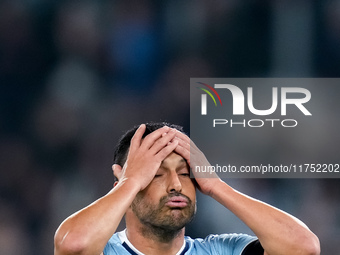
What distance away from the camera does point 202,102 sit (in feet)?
16.8

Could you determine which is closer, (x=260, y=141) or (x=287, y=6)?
(x=260, y=141)

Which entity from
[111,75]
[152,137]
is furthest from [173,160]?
[111,75]

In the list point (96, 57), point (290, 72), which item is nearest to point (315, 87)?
point (290, 72)

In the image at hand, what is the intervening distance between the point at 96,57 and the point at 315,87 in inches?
88.7

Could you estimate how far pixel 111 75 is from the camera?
538 centimetres

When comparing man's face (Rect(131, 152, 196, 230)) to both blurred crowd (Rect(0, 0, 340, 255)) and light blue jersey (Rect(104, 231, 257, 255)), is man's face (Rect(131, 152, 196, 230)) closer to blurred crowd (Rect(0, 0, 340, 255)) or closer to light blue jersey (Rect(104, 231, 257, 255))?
light blue jersey (Rect(104, 231, 257, 255))

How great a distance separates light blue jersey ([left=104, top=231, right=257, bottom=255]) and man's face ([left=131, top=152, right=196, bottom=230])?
0.20m

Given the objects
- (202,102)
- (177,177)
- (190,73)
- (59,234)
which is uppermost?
(190,73)

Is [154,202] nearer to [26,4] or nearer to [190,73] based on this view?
[190,73]

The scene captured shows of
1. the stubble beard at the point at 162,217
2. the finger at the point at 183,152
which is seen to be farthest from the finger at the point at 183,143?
the stubble beard at the point at 162,217

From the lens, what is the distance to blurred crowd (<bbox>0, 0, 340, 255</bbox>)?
4.87 metres

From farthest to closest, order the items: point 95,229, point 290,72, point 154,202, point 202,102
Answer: point 290,72 < point 202,102 < point 154,202 < point 95,229

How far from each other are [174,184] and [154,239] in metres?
0.35

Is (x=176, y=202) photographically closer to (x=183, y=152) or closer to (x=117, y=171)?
(x=183, y=152)
